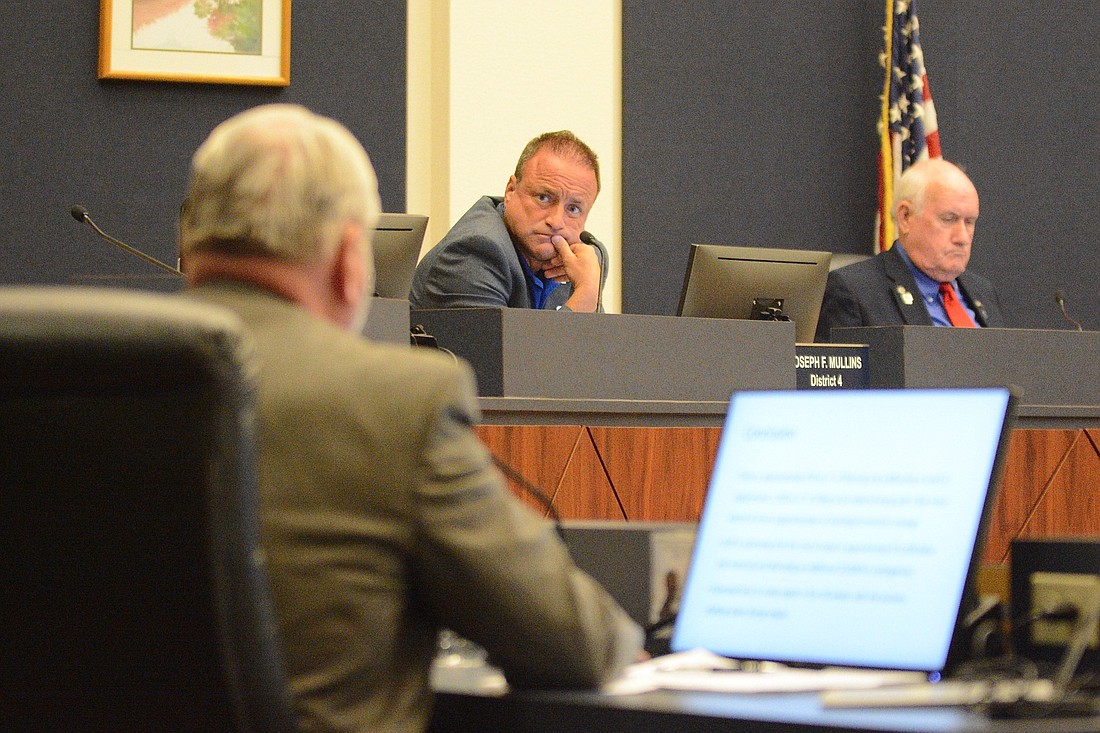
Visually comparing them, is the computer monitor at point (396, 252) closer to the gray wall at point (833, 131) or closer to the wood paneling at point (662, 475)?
the wood paneling at point (662, 475)

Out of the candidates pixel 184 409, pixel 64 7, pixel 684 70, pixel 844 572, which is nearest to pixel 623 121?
pixel 684 70

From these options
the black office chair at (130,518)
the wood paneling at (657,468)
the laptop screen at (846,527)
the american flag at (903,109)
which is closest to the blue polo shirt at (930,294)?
the american flag at (903,109)

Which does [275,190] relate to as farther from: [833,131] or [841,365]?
[833,131]

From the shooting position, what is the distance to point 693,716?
4.37 ft

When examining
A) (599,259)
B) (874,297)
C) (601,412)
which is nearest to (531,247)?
(599,259)

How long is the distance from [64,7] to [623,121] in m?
2.12

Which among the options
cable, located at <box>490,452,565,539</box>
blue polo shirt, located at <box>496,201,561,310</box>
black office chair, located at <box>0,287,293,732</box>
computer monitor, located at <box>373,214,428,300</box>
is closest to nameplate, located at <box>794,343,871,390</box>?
blue polo shirt, located at <box>496,201,561,310</box>

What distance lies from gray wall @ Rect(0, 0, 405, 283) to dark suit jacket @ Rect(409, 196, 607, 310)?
1555 millimetres

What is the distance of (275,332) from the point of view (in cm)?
142

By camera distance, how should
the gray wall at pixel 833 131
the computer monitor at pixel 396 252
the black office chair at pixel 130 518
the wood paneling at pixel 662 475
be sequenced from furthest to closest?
the gray wall at pixel 833 131
the computer monitor at pixel 396 252
the wood paneling at pixel 662 475
the black office chair at pixel 130 518

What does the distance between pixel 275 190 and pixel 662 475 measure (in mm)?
2183

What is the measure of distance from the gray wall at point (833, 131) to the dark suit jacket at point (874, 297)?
109cm

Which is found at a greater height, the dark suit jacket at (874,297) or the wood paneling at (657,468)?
the dark suit jacket at (874,297)

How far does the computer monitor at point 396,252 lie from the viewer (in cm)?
387
